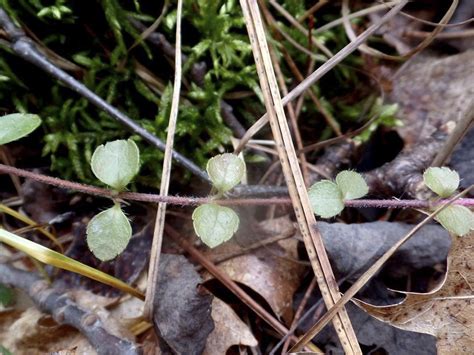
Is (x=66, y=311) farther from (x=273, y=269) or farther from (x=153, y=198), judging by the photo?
(x=273, y=269)

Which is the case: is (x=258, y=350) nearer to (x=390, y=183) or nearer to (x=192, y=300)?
(x=192, y=300)

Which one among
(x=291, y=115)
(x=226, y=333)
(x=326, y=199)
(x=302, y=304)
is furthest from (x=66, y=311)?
(x=291, y=115)

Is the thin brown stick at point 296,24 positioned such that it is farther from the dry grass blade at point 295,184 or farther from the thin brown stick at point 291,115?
the dry grass blade at point 295,184

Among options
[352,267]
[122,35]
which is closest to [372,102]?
[352,267]

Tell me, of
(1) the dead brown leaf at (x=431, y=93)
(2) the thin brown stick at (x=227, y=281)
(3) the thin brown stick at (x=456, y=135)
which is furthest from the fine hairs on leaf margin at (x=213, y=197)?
(1) the dead brown leaf at (x=431, y=93)

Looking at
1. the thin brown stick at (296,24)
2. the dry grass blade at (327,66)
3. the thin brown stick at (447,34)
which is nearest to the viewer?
the dry grass blade at (327,66)

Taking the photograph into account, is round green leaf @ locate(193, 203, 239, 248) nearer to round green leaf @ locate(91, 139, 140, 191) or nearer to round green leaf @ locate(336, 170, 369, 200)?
round green leaf @ locate(91, 139, 140, 191)

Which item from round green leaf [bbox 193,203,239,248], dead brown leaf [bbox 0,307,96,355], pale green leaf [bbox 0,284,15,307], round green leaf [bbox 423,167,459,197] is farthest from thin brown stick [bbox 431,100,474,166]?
pale green leaf [bbox 0,284,15,307]
